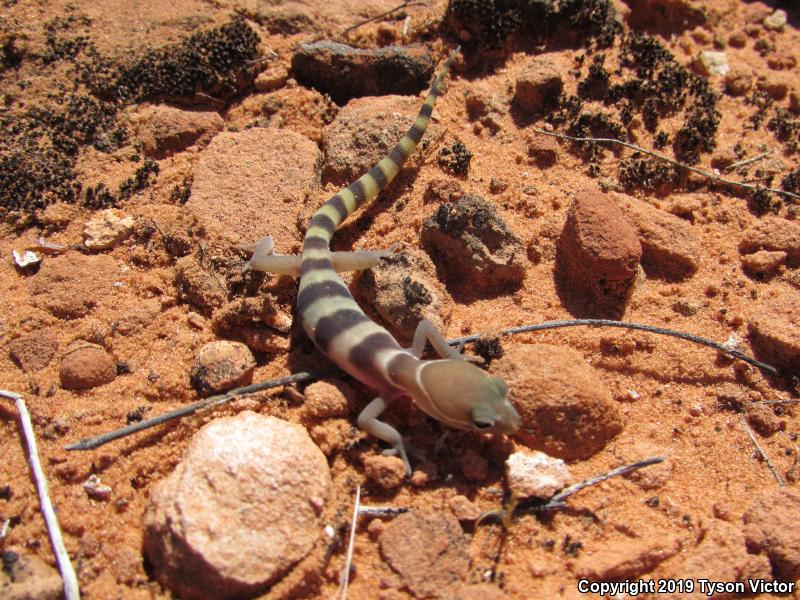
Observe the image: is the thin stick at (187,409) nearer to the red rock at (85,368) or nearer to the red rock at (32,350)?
the red rock at (85,368)

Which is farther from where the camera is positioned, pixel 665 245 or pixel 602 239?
pixel 665 245

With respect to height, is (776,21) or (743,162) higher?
(776,21)

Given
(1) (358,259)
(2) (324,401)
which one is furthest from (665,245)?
(2) (324,401)

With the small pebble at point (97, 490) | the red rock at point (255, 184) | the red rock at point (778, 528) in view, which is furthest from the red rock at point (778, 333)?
the small pebble at point (97, 490)

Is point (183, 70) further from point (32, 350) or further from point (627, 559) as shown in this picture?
point (627, 559)

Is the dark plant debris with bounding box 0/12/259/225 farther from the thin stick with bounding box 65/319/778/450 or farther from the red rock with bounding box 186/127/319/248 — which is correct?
the thin stick with bounding box 65/319/778/450
